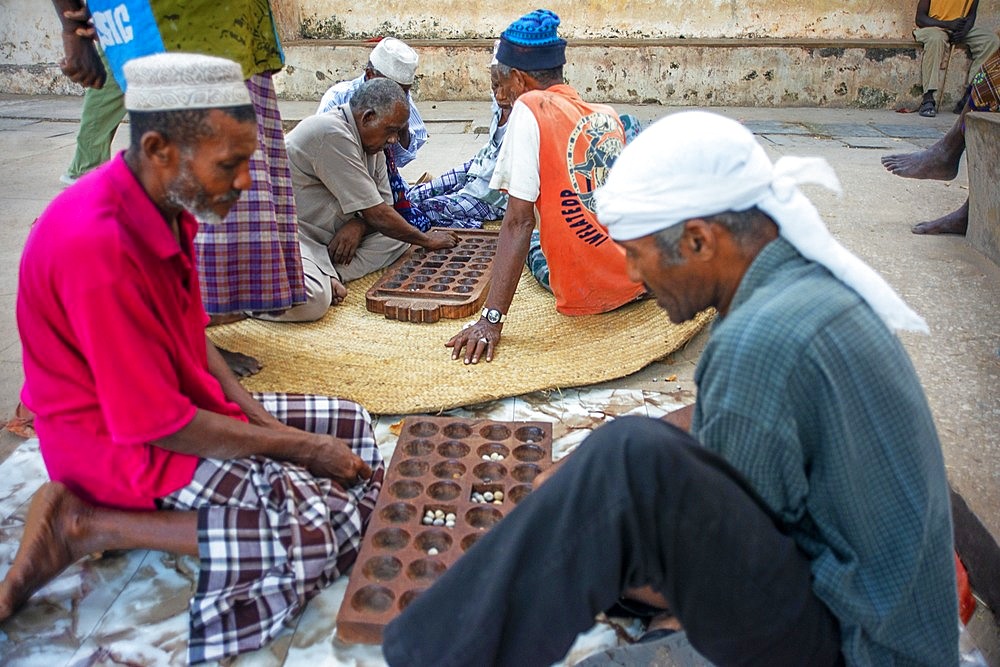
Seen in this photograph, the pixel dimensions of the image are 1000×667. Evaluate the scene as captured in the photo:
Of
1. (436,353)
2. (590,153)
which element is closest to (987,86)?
(590,153)

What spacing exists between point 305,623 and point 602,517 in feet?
2.91

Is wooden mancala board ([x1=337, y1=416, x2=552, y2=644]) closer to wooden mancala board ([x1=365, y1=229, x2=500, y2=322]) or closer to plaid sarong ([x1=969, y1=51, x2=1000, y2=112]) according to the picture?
wooden mancala board ([x1=365, y1=229, x2=500, y2=322])

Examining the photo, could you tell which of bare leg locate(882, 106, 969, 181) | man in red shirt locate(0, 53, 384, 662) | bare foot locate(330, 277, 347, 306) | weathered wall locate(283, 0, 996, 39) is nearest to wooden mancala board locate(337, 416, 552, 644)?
man in red shirt locate(0, 53, 384, 662)

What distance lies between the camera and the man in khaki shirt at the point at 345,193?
3.21 meters

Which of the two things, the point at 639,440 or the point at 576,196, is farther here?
the point at 576,196

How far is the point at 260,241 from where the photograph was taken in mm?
2637

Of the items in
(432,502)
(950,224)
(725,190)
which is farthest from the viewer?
(950,224)

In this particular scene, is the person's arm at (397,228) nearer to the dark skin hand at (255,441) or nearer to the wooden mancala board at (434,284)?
the wooden mancala board at (434,284)

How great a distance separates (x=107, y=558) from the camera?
186cm

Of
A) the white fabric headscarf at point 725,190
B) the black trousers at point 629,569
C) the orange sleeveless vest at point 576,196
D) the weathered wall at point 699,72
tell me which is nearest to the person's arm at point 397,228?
the orange sleeveless vest at point 576,196

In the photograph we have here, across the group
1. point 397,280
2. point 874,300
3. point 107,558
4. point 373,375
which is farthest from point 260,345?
point 874,300

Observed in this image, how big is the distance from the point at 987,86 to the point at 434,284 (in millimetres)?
3025

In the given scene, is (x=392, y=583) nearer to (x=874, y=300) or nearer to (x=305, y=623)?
(x=305, y=623)

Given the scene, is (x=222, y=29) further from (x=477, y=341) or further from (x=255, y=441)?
(x=255, y=441)
